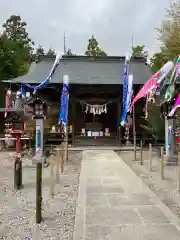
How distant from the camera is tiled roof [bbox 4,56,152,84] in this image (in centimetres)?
1833

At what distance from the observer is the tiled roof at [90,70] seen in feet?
60.1

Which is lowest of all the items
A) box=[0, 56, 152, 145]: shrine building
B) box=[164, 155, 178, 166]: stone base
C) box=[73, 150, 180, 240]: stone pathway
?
box=[73, 150, 180, 240]: stone pathway

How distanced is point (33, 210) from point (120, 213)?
5.17ft

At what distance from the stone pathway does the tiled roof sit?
35.5 ft

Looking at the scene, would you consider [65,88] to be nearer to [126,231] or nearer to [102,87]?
[102,87]

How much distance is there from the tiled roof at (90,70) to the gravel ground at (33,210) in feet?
33.0

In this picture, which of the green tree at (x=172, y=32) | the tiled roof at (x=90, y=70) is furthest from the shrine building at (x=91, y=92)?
the green tree at (x=172, y=32)

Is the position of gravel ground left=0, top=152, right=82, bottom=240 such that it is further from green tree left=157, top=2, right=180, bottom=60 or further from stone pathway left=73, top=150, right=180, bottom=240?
green tree left=157, top=2, right=180, bottom=60

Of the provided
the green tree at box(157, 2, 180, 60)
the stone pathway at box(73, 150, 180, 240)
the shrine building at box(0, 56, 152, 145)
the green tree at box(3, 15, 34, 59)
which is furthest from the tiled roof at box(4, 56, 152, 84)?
the green tree at box(3, 15, 34, 59)

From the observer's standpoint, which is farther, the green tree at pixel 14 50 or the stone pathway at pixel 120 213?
the green tree at pixel 14 50

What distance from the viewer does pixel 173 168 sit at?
1057cm

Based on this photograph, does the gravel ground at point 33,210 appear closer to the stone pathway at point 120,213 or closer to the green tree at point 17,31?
the stone pathway at point 120,213

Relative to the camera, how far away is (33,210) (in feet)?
18.5

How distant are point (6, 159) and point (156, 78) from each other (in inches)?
292
